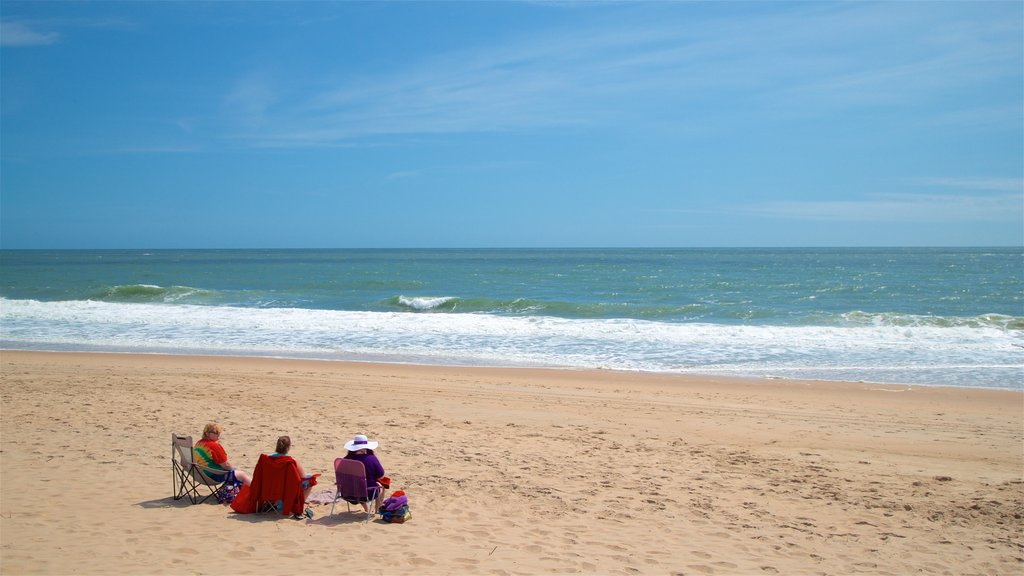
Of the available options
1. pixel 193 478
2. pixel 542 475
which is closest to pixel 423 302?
pixel 542 475

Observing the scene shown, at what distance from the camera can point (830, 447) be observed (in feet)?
28.2

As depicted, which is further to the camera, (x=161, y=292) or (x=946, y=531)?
(x=161, y=292)

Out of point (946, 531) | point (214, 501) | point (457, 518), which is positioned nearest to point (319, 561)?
point (457, 518)

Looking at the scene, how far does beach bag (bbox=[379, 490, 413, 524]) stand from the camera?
5.86 m

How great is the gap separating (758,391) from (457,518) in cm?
783

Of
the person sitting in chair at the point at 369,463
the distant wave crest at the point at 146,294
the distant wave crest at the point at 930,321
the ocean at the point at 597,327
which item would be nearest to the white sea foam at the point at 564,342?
the ocean at the point at 597,327

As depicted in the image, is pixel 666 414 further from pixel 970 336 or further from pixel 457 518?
pixel 970 336

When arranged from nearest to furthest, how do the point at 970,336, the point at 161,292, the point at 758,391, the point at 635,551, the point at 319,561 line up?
the point at 319,561
the point at 635,551
the point at 758,391
the point at 970,336
the point at 161,292

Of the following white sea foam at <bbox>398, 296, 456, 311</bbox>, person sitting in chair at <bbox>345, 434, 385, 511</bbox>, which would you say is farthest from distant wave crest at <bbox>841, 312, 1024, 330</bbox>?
person sitting in chair at <bbox>345, 434, 385, 511</bbox>

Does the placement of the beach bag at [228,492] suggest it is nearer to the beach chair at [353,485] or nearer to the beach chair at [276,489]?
the beach chair at [276,489]

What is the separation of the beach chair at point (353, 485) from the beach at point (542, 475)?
212mm

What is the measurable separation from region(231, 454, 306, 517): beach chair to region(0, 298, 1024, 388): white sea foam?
947cm

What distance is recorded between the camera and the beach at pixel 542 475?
17.2 ft

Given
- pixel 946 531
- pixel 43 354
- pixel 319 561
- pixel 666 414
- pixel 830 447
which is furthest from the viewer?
pixel 43 354
